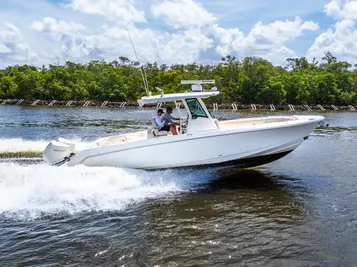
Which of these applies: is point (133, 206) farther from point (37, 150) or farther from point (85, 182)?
point (37, 150)

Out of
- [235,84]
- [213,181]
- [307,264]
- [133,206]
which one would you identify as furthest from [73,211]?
[235,84]

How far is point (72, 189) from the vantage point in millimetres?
10609

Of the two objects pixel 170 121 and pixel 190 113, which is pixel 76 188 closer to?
pixel 170 121

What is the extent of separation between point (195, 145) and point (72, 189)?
385 cm

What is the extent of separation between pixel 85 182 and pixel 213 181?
423 cm

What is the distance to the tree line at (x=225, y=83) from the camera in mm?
82750

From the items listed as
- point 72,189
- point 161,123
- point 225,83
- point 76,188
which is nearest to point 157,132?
point 161,123

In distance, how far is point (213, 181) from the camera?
1252 cm

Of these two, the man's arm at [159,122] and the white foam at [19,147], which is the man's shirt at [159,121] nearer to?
the man's arm at [159,122]

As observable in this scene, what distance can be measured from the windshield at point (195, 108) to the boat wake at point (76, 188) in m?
1.94

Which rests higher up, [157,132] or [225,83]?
[225,83]

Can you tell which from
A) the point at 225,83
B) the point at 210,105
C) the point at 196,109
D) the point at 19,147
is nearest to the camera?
the point at 196,109

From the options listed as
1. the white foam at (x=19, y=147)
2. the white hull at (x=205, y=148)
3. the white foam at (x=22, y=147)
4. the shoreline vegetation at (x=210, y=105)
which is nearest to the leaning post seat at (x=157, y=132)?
the white hull at (x=205, y=148)

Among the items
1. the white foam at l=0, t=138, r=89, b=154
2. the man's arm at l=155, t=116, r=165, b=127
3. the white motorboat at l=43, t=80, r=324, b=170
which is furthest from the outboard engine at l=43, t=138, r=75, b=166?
the white foam at l=0, t=138, r=89, b=154
